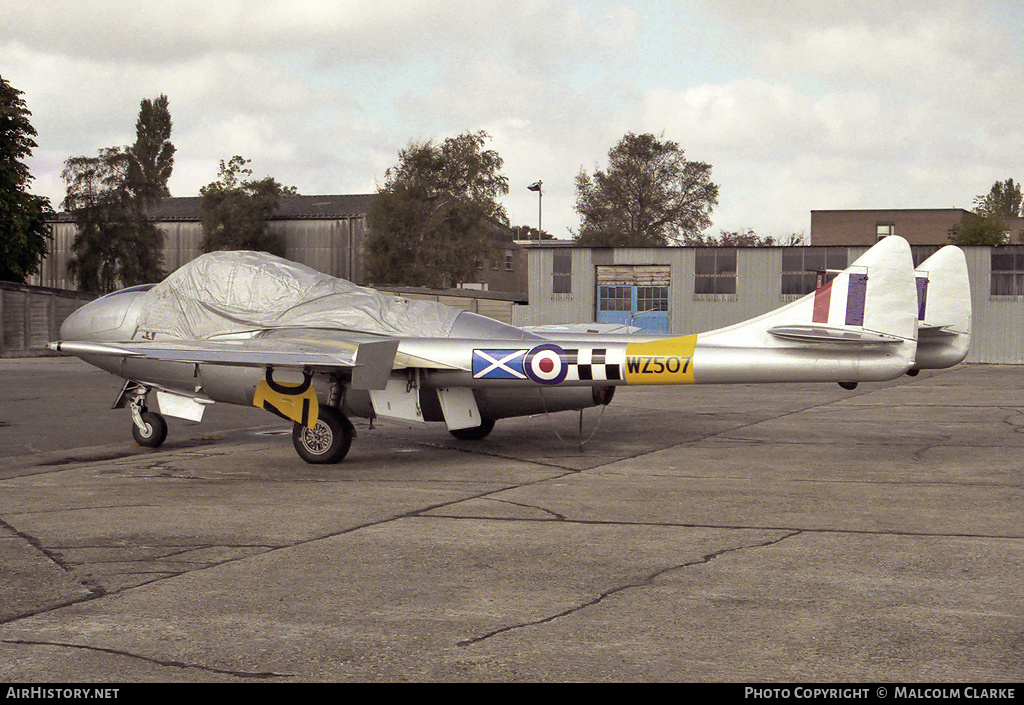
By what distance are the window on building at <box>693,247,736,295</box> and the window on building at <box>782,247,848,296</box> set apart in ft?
6.79

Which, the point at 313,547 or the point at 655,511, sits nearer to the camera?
the point at 313,547

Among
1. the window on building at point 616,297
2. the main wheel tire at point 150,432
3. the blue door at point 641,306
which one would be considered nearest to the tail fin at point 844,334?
the main wheel tire at point 150,432

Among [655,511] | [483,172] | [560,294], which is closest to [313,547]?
[655,511]

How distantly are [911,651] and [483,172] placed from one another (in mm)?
63338

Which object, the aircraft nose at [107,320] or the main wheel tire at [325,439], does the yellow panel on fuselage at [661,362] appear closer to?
the main wheel tire at [325,439]

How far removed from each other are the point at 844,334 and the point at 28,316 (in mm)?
35759

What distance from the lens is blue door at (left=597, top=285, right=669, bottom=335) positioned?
38781 mm

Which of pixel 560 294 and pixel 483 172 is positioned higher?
pixel 483 172

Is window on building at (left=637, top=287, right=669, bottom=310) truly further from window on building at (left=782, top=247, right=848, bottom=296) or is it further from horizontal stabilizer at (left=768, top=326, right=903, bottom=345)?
horizontal stabilizer at (left=768, top=326, right=903, bottom=345)

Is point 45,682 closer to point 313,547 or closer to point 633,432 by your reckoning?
point 313,547

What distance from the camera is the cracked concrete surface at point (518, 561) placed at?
471 centimetres

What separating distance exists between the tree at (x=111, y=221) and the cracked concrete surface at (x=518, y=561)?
50590 mm

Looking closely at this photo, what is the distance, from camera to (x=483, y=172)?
218 ft
